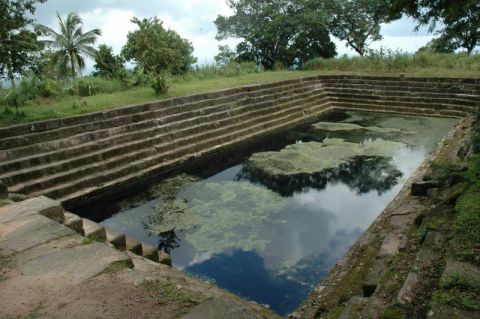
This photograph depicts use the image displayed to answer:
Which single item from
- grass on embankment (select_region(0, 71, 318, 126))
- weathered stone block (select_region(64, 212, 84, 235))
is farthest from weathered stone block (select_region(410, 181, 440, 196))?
grass on embankment (select_region(0, 71, 318, 126))

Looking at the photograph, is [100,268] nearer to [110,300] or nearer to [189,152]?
[110,300]

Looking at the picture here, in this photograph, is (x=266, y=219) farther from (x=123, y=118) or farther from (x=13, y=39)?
(x=13, y=39)

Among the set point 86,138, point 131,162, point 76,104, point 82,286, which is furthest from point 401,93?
point 82,286

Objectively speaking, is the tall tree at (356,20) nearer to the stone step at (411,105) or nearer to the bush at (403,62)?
the bush at (403,62)

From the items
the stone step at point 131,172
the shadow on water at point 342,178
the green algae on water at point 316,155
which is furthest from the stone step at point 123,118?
the shadow on water at point 342,178

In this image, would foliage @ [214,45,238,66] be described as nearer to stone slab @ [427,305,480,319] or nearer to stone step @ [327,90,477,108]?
stone step @ [327,90,477,108]

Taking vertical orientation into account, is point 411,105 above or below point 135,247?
above

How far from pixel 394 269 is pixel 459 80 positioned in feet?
34.0

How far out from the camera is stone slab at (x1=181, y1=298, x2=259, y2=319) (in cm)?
201

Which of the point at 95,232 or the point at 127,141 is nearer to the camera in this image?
the point at 95,232

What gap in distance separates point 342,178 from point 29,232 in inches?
186

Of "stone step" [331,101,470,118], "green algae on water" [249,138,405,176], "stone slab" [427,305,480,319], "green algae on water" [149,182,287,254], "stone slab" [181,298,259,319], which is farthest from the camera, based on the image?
"stone step" [331,101,470,118]

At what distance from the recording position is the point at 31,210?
3.55 meters

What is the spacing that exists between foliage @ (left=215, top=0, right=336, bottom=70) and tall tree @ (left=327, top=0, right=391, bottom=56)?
4.17 feet
